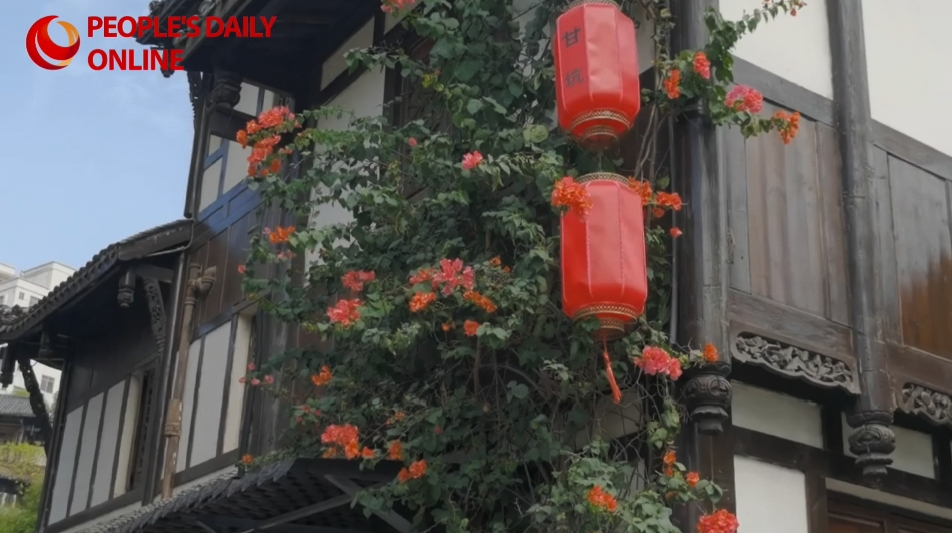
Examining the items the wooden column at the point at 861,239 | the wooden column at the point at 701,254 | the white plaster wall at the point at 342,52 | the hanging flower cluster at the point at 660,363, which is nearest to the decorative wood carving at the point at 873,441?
the wooden column at the point at 861,239

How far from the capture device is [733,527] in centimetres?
655

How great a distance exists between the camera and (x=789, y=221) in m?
7.91

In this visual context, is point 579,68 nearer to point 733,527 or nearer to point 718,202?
point 718,202

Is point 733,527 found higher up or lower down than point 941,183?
lower down

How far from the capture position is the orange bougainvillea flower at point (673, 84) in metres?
7.42

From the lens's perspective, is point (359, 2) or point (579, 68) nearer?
point (579, 68)

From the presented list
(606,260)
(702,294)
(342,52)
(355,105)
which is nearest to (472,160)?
(606,260)

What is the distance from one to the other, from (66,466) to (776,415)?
36.1 ft

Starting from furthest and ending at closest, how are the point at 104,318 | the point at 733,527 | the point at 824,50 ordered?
1. the point at 104,318
2. the point at 824,50
3. the point at 733,527

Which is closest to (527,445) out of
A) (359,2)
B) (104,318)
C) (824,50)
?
(824,50)

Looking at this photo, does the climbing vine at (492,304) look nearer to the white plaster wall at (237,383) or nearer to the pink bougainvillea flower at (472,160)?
the pink bougainvillea flower at (472,160)

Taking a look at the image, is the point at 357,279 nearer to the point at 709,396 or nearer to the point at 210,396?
the point at 709,396

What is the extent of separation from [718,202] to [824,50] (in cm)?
199

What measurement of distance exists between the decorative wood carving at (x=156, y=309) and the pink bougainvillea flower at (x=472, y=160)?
22.4 feet
